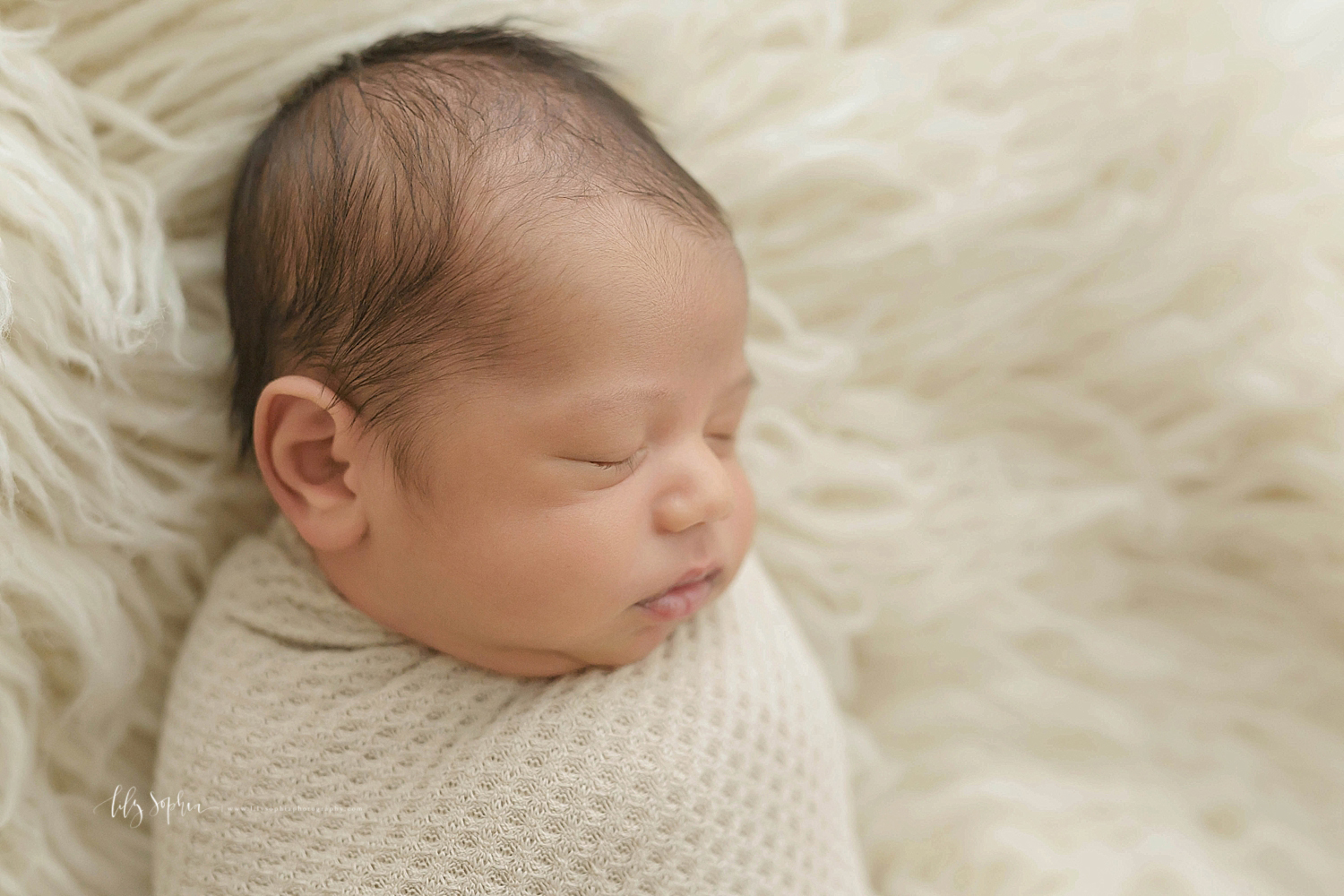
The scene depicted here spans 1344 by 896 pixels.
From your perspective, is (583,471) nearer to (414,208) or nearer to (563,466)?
(563,466)

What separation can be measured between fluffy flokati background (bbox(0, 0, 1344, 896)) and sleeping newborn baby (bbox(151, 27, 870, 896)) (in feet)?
0.44

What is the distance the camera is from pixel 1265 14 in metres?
1.06

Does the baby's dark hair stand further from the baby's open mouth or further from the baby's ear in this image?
the baby's open mouth

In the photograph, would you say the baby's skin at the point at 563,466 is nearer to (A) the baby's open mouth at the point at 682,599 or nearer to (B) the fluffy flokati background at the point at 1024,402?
(A) the baby's open mouth at the point at 682,599

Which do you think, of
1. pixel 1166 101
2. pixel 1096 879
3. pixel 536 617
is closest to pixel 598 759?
pixel 536 617

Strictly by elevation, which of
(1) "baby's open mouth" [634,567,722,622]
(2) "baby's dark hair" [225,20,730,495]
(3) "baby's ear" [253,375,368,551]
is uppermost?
(2) "baby's dark hair" [225,20,730,495]

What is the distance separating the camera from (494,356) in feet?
2.47

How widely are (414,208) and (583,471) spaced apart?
0.21m

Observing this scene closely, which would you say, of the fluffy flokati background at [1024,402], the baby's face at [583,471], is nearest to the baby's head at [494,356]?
the baby's face at [583,471]

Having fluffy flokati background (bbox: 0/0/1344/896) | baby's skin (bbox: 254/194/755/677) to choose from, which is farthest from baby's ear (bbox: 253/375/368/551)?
fluffy flokati background (bbox: 0/0/1344/896)

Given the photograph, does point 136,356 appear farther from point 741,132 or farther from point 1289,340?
point 1289,340

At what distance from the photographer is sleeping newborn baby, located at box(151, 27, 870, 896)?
76 centimetres

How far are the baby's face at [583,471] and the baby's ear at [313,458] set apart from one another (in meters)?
0.02

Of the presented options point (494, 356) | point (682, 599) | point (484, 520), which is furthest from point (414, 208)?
point (682, 599)
